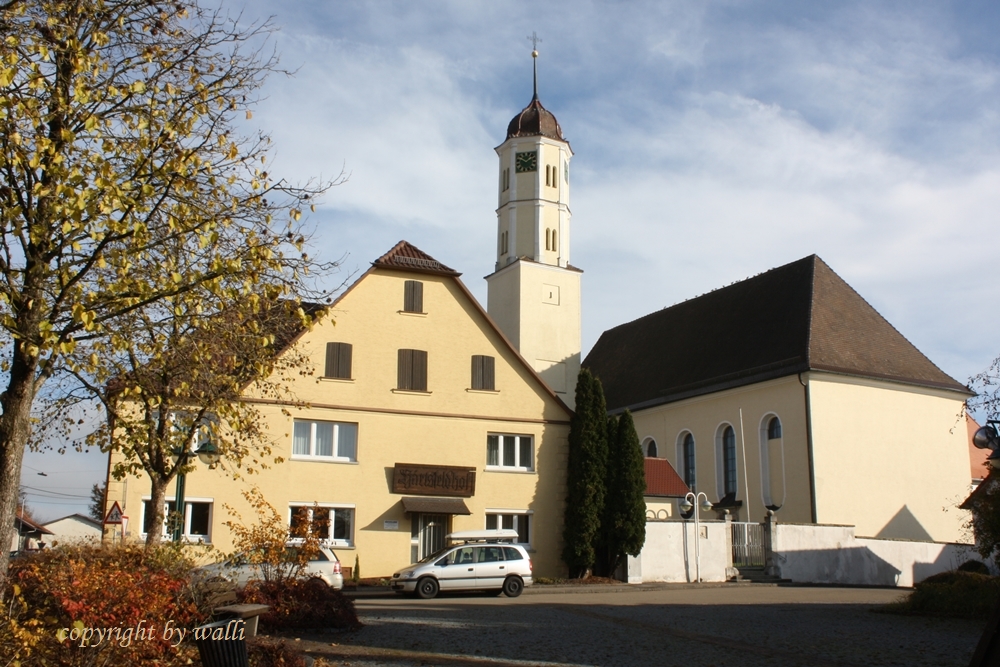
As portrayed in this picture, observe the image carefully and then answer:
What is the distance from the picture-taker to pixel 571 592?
989 inches

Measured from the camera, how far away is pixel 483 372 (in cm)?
3022

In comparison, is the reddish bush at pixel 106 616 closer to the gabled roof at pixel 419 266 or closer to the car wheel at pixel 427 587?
the car wheel at pixel 427 587

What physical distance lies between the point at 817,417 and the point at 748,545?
830cm

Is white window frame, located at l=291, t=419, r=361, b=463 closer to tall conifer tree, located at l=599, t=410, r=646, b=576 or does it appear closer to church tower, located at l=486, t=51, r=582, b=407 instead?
tall conifer tree, located at l=599, t=410, r=646, b=576

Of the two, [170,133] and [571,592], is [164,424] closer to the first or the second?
[170,133]

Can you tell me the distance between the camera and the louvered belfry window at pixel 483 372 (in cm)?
3008

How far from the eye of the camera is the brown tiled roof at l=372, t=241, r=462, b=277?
2962cm

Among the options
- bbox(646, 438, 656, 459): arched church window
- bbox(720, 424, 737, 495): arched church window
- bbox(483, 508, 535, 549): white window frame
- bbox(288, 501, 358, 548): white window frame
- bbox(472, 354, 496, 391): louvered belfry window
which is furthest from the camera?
bbox(646, 438, 656, 459): arched church window

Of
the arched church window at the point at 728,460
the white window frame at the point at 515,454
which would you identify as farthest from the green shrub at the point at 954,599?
the arched church window at the point at 728,460

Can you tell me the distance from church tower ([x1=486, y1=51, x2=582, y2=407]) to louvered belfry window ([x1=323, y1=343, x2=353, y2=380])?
74.9ft

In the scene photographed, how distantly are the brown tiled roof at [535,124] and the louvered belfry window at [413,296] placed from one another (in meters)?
25.3

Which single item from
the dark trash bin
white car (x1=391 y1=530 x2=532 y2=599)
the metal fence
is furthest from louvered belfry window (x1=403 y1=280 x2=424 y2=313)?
the dark trash bin

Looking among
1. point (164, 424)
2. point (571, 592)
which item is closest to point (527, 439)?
point (571, 592)

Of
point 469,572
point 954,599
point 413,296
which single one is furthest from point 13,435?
point 413,296
